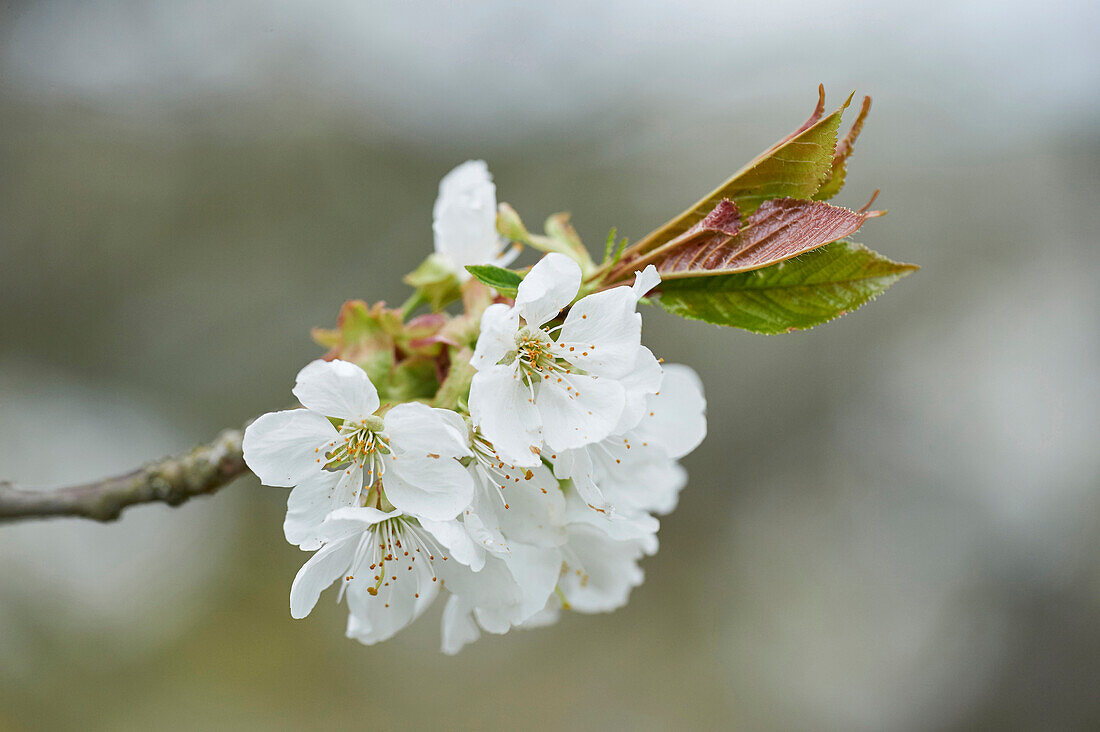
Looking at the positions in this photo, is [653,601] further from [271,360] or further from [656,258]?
[656,258]

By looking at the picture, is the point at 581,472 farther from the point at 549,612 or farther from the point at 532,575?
the point at 549,612

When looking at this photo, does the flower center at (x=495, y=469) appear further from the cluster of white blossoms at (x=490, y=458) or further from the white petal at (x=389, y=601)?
the white petal at (x=389, y=601)

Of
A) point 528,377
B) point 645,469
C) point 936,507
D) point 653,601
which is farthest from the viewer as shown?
point 653,601

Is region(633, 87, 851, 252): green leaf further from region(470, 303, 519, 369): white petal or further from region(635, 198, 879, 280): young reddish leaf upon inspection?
region(470, 303, 519, 369): white petal

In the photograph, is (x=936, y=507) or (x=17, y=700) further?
(x=936, y=507)

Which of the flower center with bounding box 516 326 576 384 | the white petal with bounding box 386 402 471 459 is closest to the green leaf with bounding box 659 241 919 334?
the flower center with bounding box 516 326 576 384

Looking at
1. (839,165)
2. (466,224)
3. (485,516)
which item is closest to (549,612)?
(485,516)

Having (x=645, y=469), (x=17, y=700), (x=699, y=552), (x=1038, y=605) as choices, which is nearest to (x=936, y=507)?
(x=1038, y=605)

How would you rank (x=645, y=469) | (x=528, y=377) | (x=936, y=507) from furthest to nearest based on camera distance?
(x=936, y=507)
(x=645, y=469)
(x=528, y=377)
